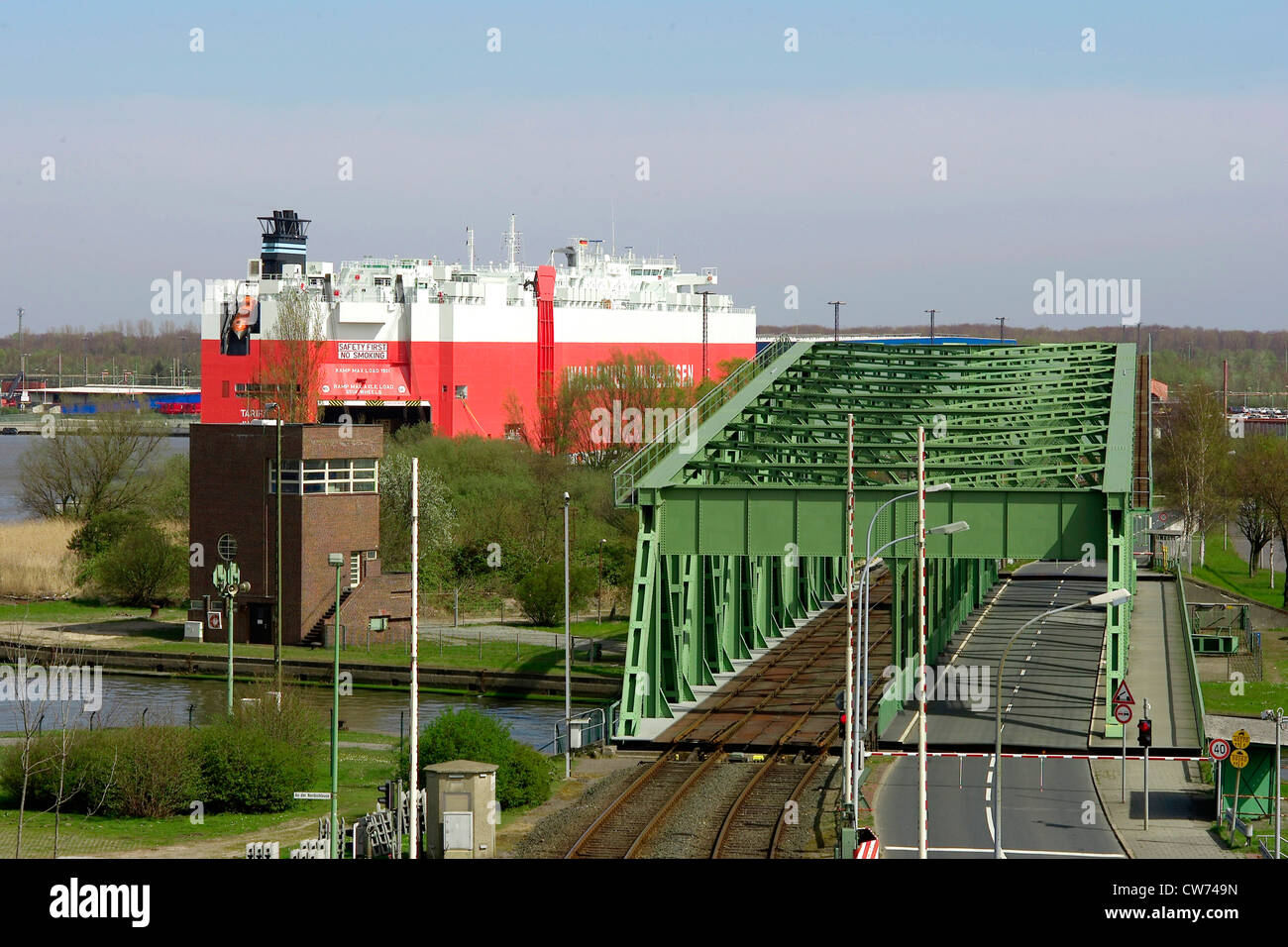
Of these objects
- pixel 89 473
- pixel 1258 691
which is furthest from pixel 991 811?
pixel 89 473

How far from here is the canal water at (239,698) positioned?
3881 centimetres

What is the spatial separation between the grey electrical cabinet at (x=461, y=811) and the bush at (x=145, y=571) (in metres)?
38.0

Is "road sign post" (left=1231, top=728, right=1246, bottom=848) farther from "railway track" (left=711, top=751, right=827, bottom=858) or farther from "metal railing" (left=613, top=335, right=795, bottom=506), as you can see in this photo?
"metal railing" (left=613, top=335, right=795, bottom=506)

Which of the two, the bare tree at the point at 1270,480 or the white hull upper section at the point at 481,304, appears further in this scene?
the white hull upper section at the point at 481,304

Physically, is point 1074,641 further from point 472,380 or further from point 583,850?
point 472,380

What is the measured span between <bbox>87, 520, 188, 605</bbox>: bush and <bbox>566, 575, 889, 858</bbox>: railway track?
29129mm

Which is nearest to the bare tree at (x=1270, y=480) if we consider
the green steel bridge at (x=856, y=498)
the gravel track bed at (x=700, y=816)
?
the green steel bridge at (x=856, y=498)

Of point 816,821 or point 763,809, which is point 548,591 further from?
point 816,821

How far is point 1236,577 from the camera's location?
70.6 meters

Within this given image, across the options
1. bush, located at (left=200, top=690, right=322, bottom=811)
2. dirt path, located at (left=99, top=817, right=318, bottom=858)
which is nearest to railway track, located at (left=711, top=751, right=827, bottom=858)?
dirt path, located at (left=99, top=817, right=318, bottom=858)

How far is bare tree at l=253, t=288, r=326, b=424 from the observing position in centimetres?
7469

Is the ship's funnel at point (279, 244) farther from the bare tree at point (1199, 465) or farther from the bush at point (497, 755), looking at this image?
the bush at point (497, 755)
